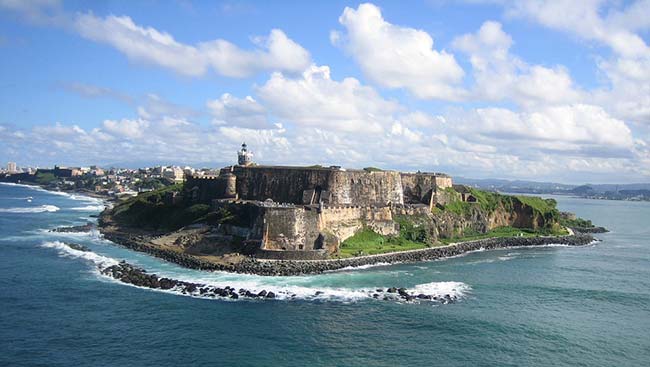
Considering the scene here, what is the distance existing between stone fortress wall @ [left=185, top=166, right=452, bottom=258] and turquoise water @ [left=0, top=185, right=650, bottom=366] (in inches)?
226

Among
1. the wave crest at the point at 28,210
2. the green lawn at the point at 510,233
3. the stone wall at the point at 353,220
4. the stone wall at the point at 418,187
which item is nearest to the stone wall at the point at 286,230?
the stone wall at the point at 353,220

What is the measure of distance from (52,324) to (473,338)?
2406cm

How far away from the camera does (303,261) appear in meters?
46.9

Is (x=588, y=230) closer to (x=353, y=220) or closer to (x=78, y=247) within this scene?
(x=353, y=220)

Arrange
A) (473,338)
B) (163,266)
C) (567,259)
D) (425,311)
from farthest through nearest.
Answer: (567,259), (163,266), (425,311), (473,338)

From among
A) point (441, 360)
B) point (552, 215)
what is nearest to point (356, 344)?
point (441, 360)

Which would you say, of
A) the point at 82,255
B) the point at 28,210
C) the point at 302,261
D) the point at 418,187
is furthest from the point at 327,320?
the point at 28,210

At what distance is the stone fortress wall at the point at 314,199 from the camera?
49.0 m

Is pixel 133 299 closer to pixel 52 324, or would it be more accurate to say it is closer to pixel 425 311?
pixel 52 324

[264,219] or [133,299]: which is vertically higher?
[264,219]

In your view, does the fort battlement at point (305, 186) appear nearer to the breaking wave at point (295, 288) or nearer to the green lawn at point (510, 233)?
the green lawn at point (510, 233)

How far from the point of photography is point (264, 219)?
48812 mm

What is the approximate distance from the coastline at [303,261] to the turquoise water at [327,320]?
1588 millimetres

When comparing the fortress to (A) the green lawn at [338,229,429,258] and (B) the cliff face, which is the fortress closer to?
(A) the green lawn at [338,229,429,258]
